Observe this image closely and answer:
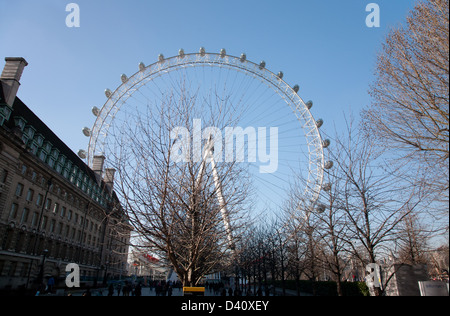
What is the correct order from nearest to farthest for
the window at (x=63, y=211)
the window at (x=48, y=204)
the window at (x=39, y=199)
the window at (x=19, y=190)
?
the window at (x=19, y=190) < the window at (x=39, y=199) < the window at (x=48, y=204) < the window at (x=63, y=211)

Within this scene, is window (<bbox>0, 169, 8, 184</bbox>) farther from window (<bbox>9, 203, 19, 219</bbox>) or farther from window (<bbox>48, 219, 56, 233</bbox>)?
window (<bbox>48, 219, 56, 233</bbox>)

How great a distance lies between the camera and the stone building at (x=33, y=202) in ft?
104

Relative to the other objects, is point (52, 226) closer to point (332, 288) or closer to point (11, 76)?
point (11, 76)

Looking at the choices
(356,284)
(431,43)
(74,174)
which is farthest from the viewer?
(74,174)

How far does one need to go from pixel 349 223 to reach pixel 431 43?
8199 mm

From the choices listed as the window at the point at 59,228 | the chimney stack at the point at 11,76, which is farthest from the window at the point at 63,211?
the chimney stack at the point at 11,76

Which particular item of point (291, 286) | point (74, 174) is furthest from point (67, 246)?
point (291, 286)

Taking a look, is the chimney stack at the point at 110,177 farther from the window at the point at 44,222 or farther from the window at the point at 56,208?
the window at the point at 56,208

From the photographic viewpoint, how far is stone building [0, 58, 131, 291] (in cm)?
3170

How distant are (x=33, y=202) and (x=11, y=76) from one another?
16.2 m

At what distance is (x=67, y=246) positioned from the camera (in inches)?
1802

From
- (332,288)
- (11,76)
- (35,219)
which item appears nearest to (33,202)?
(35,219)

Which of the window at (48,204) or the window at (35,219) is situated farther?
the window at (48,204)
